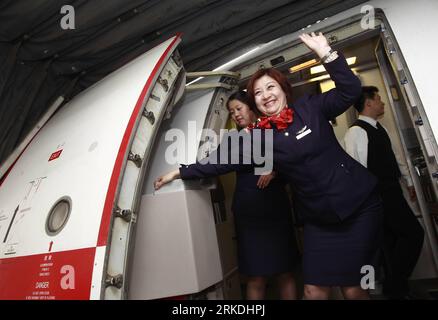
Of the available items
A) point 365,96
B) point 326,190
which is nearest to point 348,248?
point 326,190

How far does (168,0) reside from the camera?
165 centimetres

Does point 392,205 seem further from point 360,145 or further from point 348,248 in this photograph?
point 348,248

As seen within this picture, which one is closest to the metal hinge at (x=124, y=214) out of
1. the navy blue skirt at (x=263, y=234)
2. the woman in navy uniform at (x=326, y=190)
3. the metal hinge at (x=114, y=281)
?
the metal hinge at (x=114, y=281)

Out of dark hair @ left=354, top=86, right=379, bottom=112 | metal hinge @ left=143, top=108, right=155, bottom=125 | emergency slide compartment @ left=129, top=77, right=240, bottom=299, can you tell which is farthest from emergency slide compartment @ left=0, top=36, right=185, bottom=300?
dark hair @ left=354, top=86, right=379, bottom=112

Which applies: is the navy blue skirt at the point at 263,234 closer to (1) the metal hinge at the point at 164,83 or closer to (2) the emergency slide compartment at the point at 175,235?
(2) the emergency slide compartment at the point at 175,235

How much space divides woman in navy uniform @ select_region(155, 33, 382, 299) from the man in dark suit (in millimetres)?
844

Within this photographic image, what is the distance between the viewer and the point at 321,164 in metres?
1.17

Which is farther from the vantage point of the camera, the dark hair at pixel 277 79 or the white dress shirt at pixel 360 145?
the white dress shirt at pixel 360 145

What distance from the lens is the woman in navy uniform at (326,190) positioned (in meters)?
1.16

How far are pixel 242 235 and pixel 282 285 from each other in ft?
1.35

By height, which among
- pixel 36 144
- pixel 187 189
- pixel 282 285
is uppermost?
pixel 36 144

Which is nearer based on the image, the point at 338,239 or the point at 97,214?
the point at 97,214

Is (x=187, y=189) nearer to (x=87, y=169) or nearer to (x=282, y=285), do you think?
(x=87, y=169)
